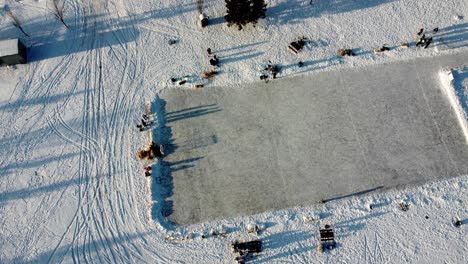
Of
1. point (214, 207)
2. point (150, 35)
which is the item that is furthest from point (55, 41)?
point (214, 207)

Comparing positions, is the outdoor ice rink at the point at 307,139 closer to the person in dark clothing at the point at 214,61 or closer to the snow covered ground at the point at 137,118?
the snow covered ground at the point at 137,118

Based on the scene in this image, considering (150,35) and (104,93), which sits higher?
(150,35)

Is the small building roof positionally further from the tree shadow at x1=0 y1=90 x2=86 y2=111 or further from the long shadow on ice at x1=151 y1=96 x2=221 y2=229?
the long shadow on ice at x1=151 y1=96 x2=221 y2=229

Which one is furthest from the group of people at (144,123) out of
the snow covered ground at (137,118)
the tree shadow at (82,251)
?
the tree shadow at (82,251)

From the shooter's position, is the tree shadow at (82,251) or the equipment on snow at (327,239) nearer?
the equipment on snow at (327,239)

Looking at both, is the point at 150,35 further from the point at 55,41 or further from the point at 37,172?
the point at 37,172

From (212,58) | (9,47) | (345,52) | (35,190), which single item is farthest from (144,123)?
(345,52)

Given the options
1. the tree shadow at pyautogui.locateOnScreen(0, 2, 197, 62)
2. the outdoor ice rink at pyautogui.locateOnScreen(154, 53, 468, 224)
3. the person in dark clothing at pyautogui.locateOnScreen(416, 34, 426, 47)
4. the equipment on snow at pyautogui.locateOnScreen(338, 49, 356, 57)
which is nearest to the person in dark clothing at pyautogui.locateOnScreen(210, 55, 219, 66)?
the outdoor ice rink at pyautogui.locateOnScreen(154, 53, 468, 224)
